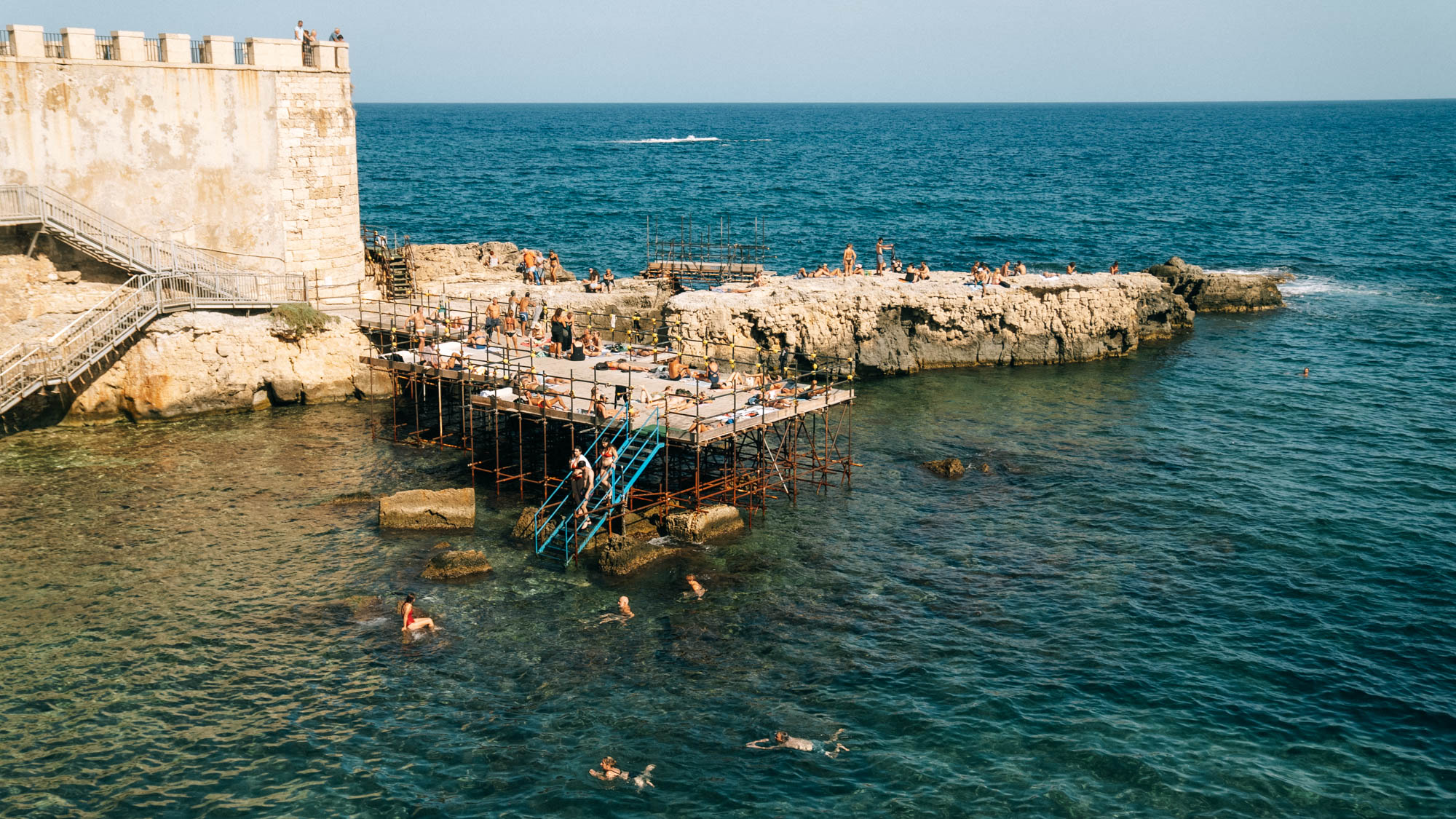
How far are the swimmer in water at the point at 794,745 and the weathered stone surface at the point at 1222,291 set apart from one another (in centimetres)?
4579

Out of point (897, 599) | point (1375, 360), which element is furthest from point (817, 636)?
point (1375, 360)

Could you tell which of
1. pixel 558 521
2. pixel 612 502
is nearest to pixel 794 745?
pixel 612 502

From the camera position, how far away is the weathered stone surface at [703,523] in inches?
1182

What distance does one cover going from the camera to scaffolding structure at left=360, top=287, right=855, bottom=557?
103 ft

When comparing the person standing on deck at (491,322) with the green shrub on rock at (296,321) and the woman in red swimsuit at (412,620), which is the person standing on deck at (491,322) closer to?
the green shrub on rock at (296,321)

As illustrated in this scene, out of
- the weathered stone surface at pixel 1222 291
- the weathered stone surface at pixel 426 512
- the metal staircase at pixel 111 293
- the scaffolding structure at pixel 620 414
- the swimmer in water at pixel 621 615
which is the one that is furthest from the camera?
the weathered stone surface at pixel 1222 291

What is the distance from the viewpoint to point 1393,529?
31344 mm

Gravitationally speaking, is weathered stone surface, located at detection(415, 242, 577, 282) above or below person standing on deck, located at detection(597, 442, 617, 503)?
above

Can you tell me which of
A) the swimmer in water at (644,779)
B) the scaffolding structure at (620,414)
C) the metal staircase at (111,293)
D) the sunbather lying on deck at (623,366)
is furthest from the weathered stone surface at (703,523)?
the metal staircase at (111,293)

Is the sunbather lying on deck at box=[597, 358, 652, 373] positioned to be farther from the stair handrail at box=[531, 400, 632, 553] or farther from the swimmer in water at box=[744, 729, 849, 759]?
the swimmer in water at box=[744, 729, 849, 759]

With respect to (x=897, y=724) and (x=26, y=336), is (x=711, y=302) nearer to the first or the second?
(x=26, y=336)

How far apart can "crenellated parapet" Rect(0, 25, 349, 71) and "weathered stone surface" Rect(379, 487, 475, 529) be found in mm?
18337

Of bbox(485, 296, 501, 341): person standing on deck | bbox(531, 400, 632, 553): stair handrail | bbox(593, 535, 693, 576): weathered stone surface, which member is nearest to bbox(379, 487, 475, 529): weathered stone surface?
bbox(531, 400, 632, 553): stair handrail

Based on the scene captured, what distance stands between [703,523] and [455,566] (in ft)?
20.8
